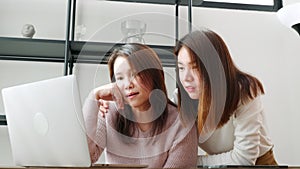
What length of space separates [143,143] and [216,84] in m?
0.31

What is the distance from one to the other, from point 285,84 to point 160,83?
862mm

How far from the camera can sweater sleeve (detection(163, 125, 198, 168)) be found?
121 centimetres

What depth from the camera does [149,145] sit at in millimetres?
1234

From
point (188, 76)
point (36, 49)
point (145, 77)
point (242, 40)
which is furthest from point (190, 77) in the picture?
point (36, 49)

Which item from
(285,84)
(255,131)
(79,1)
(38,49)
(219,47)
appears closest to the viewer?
(255,131)

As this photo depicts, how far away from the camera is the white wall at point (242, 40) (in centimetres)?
178

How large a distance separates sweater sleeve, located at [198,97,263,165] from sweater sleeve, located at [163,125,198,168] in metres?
0.08

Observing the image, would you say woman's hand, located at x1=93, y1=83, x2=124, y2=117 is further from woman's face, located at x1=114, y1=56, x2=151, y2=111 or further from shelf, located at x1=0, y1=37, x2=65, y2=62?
shelf, located at x1=0, y1=37, x2=65, y2=62

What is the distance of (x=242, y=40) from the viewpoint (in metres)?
2.06

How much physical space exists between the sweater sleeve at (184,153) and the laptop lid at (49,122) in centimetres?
37

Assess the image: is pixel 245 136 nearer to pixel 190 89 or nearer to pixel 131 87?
pixel 190 89

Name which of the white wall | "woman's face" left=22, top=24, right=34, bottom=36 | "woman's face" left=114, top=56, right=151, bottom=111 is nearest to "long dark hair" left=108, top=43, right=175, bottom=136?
"woman's face" left=114, top=56, right=151, bottom=111

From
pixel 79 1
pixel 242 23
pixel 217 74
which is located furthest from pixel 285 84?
pixel 79 1

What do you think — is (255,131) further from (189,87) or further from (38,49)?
(38,49)
